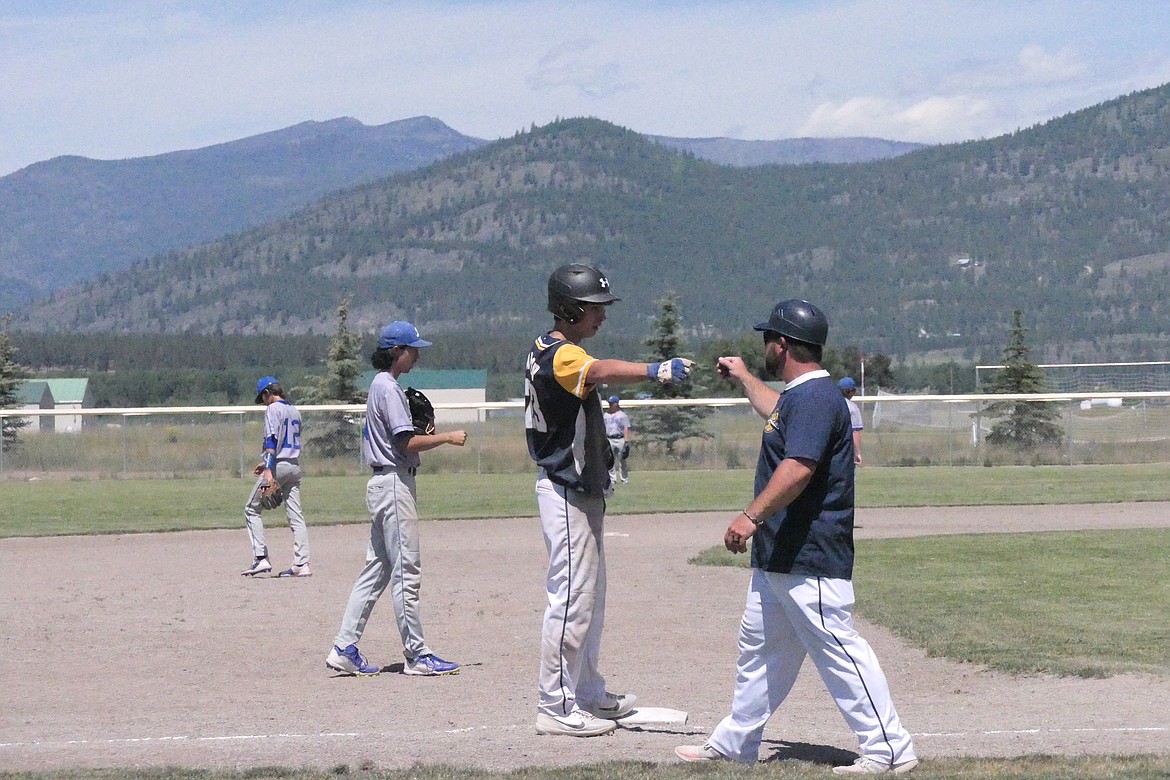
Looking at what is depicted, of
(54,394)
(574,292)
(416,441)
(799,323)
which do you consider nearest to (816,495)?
(799,323)

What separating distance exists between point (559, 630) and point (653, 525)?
13.9m

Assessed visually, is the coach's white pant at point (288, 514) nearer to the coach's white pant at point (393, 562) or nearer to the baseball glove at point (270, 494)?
the baseball glove at point (270, 494)

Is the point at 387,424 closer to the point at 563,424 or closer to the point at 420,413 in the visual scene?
the point at 420,413

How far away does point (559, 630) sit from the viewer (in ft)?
25.0

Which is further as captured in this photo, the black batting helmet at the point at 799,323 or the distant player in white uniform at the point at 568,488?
the distant player in white uniform at the point at 568,488

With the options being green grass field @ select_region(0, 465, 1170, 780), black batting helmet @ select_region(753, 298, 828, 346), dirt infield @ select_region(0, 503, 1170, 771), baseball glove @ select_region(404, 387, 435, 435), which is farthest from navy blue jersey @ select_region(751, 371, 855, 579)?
baseball glove @ select_region(404, 387, 435, 435)

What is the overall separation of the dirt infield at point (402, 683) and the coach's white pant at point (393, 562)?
336mm

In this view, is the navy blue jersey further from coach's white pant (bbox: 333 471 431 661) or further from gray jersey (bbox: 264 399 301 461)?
gray jersey (bbox: 264 399 301 461)

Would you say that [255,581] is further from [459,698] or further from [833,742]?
[833,742]

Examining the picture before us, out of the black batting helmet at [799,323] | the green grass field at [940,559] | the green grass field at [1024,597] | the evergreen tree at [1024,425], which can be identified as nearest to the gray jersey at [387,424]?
the green grass field at [940,559]

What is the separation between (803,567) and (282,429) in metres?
9.21

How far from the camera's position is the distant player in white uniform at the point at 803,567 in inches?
262

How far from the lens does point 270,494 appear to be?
14.8m

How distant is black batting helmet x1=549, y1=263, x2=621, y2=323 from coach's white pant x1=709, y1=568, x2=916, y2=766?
1.64 meters
